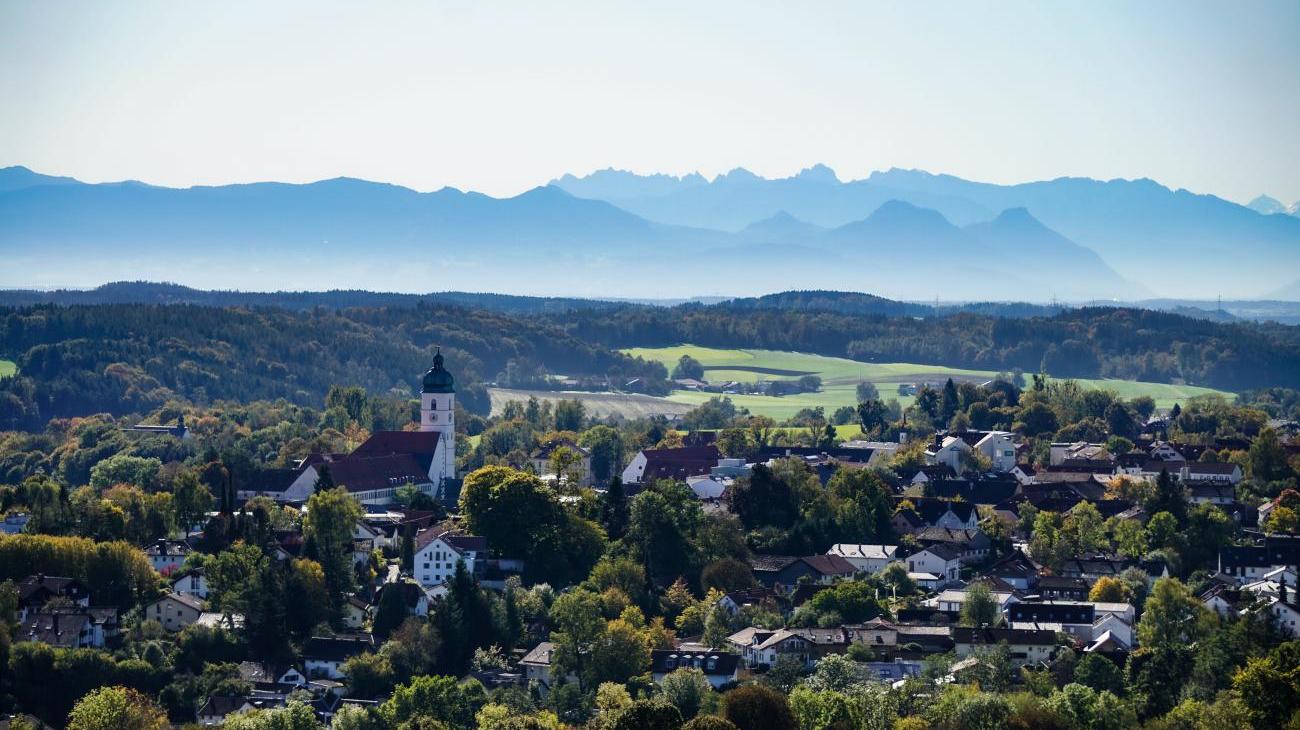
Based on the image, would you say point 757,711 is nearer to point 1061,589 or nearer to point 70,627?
point 1061,589

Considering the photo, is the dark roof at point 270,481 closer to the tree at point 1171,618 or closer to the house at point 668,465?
the house at point 668,465

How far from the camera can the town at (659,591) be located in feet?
173

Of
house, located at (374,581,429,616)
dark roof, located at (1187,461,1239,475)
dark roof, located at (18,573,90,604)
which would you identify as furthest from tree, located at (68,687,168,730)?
Result: dark roof, located at (1187,461,1239,475)

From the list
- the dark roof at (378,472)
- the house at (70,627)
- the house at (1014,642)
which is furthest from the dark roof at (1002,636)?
the dark roof at (378,472)

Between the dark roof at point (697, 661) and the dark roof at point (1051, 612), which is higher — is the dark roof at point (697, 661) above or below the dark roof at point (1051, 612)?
below

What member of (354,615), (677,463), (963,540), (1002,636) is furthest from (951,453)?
(354,615)

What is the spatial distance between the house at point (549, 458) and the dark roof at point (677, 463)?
9.02 ft

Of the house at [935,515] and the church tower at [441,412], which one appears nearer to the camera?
the house at [935,515]

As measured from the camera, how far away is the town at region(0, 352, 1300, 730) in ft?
173

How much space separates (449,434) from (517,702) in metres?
37.0

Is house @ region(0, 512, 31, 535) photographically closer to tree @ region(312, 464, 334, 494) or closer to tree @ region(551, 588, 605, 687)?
tree @ region(312, 464, 334, 494)

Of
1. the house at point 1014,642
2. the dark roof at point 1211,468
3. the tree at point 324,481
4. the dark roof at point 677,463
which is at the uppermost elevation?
the dark roof at point 1211,468

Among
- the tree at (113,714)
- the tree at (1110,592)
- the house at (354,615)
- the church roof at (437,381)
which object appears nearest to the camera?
the tree at (113,714)

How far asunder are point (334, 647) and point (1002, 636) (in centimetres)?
1713
